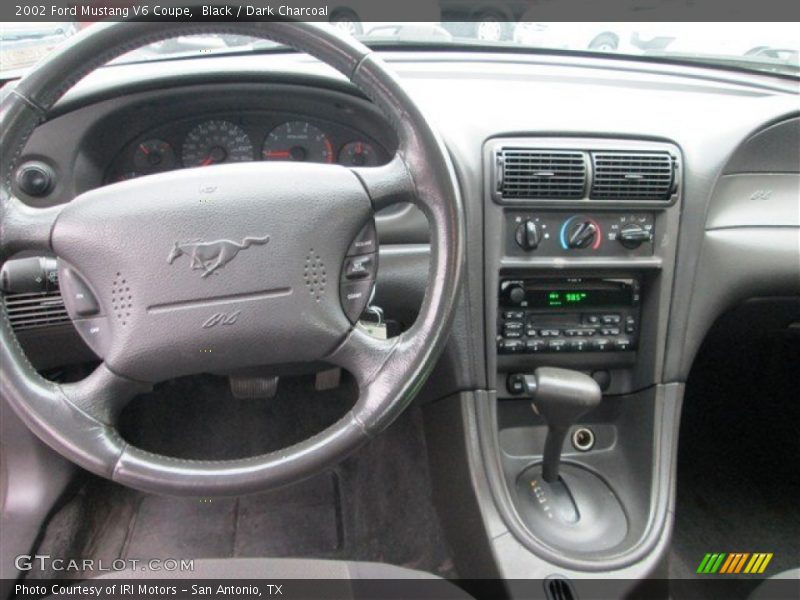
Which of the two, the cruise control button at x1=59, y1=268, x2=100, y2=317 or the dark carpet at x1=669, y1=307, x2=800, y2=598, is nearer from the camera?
the cruise control button at x1=59, y1=268, x2=100, y2=317

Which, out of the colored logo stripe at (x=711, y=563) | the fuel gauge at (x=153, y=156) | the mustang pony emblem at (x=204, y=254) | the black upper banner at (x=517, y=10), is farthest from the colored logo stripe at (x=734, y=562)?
the fuel gauge at (x=153, y=156)

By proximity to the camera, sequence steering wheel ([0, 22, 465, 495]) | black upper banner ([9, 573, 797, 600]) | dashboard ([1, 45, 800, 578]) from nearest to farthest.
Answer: steering wheel ([0, 22, 465, 495])
black upper banner ([9, 573, 797, 600])
dashboard ([1, 45, 800, 578])

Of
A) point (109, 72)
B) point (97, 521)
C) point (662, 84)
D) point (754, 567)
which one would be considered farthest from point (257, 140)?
point (754, 567)

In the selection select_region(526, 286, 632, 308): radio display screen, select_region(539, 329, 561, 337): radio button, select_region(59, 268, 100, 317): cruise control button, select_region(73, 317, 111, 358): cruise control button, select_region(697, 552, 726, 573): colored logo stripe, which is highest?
select_region(59, 268, 100, 317): cruise control button

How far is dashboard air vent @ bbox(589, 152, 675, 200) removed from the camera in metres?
1.36

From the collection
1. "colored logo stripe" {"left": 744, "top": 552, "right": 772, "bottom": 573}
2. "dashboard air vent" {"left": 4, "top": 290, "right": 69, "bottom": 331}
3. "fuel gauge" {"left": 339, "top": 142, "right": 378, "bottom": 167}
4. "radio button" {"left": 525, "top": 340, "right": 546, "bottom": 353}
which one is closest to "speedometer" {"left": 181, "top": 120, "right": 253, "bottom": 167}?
"fuel gauge" {"left": 339, "top": 142, "right": 378, "bottom": 167}

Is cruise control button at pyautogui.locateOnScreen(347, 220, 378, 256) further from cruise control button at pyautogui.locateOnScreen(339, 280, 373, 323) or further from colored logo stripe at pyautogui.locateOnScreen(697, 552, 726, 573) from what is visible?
colored logo stripe at pyautogui.locateOnScreen(697, 552, 726, 573)

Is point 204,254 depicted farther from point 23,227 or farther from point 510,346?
point 510,346

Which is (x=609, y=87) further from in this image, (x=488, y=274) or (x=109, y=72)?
(x=109, y=72)

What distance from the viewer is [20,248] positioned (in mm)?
967

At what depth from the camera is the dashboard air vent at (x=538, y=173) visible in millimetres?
1340

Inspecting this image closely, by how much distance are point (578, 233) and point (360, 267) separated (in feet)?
1.79

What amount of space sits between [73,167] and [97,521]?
101 cm

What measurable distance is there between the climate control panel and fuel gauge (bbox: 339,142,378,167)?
321 millimetres
